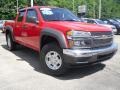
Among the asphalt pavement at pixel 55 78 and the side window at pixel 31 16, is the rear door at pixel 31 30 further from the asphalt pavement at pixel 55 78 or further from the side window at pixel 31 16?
the asphalt pavement at pixel 55 78

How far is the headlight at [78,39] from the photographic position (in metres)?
6.53

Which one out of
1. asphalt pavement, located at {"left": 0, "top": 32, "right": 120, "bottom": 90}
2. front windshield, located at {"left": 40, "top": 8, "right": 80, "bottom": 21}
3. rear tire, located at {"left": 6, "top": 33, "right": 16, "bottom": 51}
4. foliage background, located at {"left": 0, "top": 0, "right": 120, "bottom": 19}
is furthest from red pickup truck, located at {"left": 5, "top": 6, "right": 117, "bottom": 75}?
foliage background, located at {"left": 0, "top": 0, "right": 120, "bottom": 19}

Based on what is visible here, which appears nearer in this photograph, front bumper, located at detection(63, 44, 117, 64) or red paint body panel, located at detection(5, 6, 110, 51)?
front bumper, located at detection(63, 44, 117, 64)

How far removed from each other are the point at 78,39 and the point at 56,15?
1.89 m

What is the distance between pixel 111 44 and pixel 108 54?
1.27ft

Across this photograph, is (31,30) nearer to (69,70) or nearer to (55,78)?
(69,70)

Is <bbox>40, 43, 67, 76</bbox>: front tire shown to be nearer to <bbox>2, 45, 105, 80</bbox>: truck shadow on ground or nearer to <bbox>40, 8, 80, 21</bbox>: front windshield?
<bbox>2, 45, 105, 80</bbox>: truck shadow on ground

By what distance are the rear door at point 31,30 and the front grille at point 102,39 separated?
175cm

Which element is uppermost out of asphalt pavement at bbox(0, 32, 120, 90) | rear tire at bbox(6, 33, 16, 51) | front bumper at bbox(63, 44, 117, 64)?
front bumper at bbox(63, 44, 117, 64)

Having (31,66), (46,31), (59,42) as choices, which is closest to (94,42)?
(59,42)

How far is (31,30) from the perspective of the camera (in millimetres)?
8180

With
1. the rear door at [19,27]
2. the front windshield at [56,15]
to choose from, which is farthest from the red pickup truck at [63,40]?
the rear door at [19,27]

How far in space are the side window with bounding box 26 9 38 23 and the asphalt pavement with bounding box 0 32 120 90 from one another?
133 cm

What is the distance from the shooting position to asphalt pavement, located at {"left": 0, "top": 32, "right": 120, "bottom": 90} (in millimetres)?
6219
